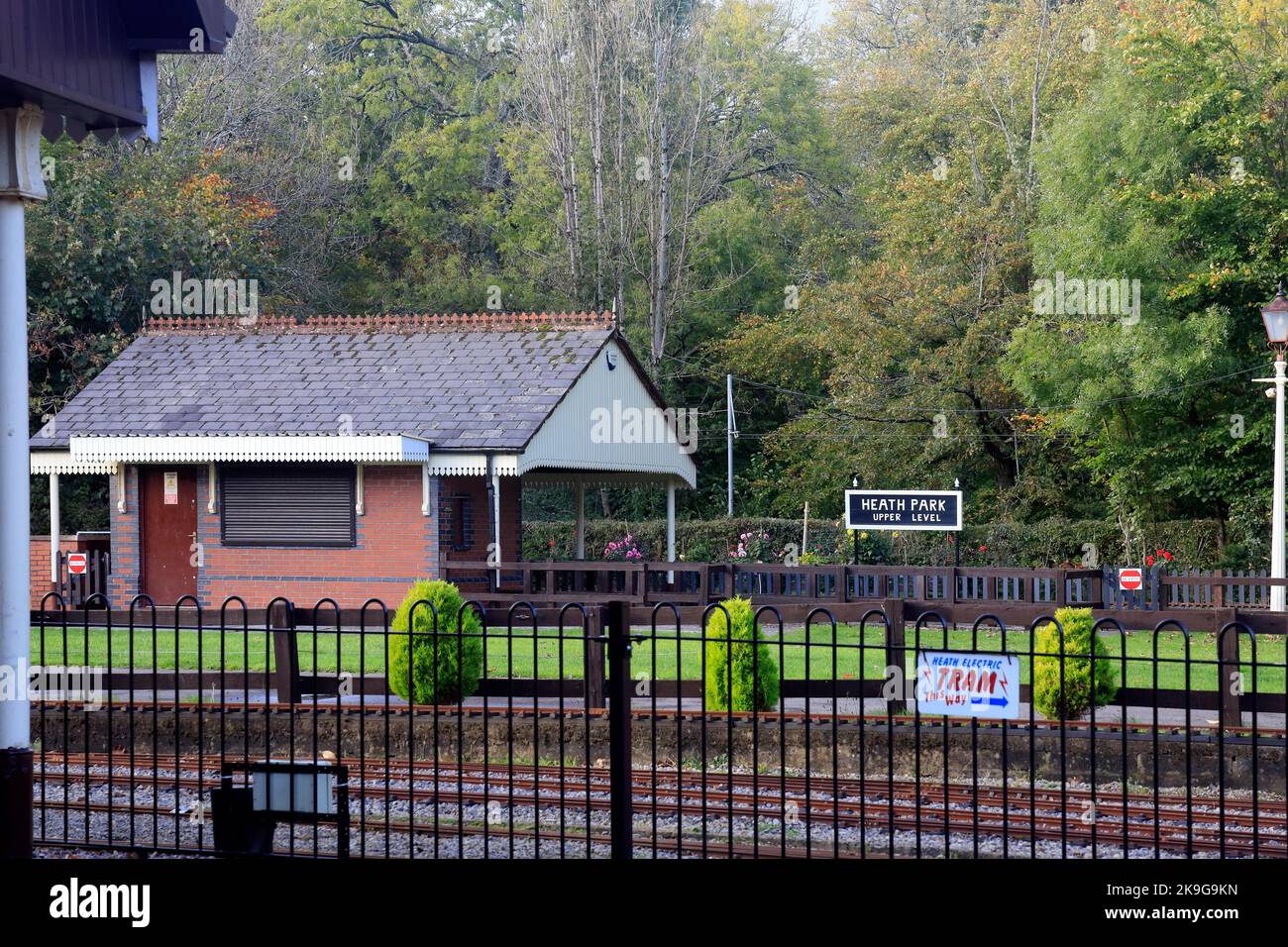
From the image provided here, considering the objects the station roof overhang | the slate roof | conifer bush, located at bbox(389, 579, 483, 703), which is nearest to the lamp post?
the slate roof

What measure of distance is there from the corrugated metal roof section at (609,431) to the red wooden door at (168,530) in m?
5.80

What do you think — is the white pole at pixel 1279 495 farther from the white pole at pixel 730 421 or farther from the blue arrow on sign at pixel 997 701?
the white pole at pixel 730 421

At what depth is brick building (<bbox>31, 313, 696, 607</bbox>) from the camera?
904 inches

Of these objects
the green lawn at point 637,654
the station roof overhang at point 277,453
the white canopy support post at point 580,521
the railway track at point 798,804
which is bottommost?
the railway track at point 798,804

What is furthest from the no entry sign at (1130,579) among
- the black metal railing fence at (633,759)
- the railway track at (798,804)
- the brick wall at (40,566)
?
the brick wall at (40,566)

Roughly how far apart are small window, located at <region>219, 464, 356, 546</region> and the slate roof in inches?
28.7

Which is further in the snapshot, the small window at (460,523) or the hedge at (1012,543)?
the hedge at (1012,543)

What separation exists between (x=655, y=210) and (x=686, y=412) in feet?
18.8

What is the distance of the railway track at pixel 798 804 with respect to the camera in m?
8.98

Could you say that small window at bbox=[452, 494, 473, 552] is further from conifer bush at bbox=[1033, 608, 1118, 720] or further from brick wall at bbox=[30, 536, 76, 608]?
conifer bush at bbox=[1033, 608, 1118, 720]

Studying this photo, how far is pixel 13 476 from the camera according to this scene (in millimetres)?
7688
